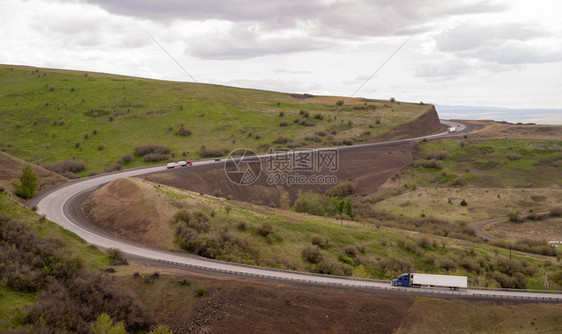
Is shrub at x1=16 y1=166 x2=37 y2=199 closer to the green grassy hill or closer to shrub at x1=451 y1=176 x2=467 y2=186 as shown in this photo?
Result: the green grassy hill

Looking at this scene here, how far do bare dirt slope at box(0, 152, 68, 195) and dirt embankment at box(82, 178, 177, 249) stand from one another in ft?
29.7

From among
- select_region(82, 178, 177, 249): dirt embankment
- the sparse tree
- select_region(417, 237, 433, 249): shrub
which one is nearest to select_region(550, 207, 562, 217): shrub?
select_region(417, 237, 433, 249): shrub

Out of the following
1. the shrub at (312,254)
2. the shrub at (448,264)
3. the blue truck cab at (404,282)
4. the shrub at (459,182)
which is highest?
the shrub at (459,182)

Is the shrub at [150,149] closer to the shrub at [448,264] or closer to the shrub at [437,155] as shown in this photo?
the shrub at [448,264]

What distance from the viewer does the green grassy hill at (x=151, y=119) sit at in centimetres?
7806

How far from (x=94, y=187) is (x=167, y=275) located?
28.1 meters

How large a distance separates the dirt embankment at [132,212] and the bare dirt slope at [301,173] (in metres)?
11.2

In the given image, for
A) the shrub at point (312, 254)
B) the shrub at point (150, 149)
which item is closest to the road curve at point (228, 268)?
the shrub at point (312, 254)

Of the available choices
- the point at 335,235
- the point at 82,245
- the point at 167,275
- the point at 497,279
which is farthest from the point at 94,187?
the point at 497,279

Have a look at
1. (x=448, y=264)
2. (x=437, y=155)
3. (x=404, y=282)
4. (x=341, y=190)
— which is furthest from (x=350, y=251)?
(x=437, y=155)

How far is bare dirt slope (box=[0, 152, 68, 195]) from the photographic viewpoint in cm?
4500

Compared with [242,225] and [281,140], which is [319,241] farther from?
[281,140]

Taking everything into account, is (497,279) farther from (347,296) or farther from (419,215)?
(419,215)

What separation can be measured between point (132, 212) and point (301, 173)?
3692 centimetres
